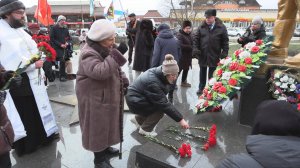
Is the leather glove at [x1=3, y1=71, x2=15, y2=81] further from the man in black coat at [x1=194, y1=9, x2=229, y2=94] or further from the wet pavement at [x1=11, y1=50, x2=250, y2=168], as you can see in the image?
the man in black coat at [x1=194, y1=9, x2=229, y2=94]

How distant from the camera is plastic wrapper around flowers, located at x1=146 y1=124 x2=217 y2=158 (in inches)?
101

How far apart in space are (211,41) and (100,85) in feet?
10.5

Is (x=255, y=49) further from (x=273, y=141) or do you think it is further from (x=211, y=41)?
(x=273, y=141)

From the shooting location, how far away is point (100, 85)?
2.40 meters

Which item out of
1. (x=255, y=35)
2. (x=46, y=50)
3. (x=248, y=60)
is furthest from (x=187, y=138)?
(x=255, y=35)

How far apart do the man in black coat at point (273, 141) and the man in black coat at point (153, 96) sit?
64.1 inches

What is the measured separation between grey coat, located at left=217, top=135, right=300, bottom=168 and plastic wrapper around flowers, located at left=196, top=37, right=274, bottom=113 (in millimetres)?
2064

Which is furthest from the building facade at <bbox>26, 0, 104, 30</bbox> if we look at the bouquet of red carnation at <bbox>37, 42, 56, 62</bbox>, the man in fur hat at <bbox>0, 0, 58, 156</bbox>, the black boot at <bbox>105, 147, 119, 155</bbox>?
the black boot at <bbox>105, 147, 119, 155</bbox>

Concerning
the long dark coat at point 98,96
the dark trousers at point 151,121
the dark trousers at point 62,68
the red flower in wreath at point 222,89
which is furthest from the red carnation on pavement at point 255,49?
the dark trousers at point 62,68

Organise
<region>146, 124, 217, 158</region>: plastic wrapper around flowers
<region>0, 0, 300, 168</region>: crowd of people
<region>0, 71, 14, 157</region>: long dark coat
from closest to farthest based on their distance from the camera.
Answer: <region>0, 71, 14, 157</region>: long dark coat
<region>0, 0, 300, 168</region>: crowd of people
<region>146, 124, 217, 158</region>: plastic wrapper around flowers

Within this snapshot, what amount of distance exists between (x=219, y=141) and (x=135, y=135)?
114 centimetres

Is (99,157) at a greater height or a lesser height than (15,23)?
lesser

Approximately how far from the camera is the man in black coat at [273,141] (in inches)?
45.2

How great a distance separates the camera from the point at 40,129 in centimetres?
320
